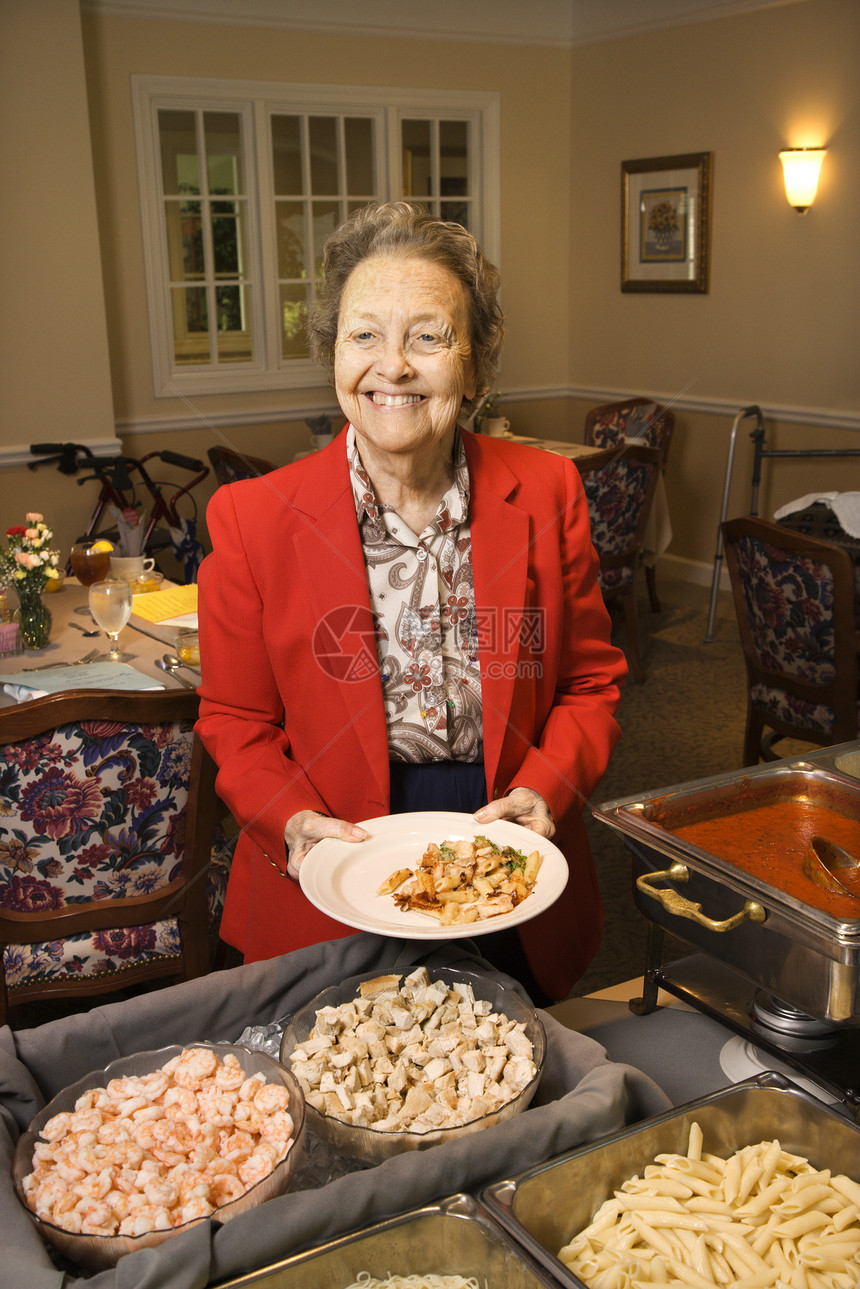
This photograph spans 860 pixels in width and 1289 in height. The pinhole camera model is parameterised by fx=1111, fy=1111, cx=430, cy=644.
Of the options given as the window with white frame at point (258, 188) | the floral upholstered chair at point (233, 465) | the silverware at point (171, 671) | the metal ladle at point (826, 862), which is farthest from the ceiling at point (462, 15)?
the metal ladle at point (826, 862)

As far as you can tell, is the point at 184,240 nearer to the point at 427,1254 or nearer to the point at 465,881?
the point at 465,881

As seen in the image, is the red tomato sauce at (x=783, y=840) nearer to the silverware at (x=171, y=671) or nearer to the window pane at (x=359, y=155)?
the silverware at (x=171, y=671)

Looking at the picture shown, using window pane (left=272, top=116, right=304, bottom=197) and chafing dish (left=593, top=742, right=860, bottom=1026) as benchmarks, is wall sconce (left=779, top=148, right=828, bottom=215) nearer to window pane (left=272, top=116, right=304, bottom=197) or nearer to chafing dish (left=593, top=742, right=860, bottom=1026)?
window pane (left=272, top=116, right=304, bottom=197)

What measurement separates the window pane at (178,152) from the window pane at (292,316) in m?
0.75

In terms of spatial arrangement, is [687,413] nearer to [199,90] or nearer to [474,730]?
[199,90]

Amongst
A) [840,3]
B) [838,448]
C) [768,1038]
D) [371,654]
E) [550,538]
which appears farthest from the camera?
[838,448]

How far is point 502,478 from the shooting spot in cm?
157

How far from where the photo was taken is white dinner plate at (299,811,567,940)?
108 cm

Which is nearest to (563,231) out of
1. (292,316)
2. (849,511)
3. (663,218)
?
(663,218)

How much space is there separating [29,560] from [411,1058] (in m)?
2.04

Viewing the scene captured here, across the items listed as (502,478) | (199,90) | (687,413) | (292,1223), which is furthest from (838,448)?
(292,1223)

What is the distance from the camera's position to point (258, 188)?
6.13 metres

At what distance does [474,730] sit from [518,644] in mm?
131

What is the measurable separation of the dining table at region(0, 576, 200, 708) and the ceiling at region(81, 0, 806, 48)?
13.1 ft
